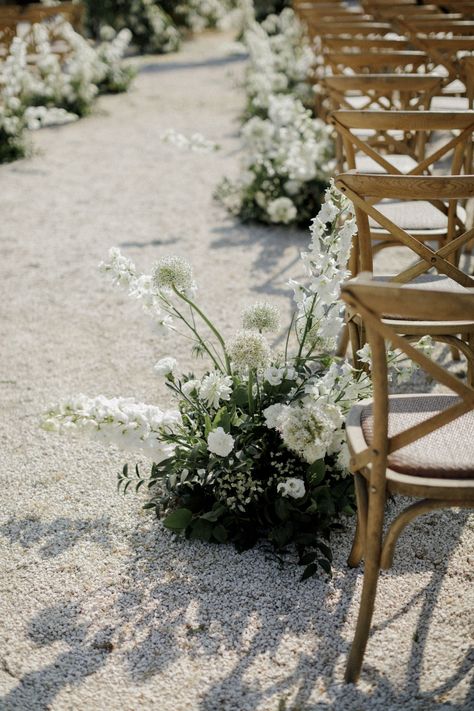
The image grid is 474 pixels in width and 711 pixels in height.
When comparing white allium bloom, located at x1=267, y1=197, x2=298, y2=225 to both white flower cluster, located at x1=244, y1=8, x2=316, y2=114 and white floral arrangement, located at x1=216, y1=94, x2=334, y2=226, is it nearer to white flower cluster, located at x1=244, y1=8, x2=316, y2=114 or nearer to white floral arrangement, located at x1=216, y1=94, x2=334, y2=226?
white floral arrangement, located at x1=216, y1=94, x2=334, y2=226

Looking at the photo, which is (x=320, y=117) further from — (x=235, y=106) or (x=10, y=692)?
(x=10, y=692)

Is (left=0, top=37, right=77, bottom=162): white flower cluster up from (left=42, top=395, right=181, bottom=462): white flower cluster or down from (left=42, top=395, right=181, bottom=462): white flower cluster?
up

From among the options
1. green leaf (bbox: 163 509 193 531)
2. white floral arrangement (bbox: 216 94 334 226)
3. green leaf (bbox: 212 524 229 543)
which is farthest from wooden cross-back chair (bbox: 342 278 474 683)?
white floral arrangement (bbox: 216 94 334 226)

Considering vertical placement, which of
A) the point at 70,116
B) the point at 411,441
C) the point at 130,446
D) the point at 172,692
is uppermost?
the point at 70,116

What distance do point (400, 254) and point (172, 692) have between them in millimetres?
3567

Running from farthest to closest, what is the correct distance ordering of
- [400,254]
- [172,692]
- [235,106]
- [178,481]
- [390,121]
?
[235,106], [400,254], [390,121], [178,481], [172,692]

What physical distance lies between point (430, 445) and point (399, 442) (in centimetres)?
16

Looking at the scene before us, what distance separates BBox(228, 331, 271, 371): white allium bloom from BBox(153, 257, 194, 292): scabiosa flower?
263mm

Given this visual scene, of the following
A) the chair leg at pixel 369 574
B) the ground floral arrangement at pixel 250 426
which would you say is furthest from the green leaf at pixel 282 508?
the chair leg at pixel 369 574

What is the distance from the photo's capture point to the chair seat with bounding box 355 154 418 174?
416 centimetres

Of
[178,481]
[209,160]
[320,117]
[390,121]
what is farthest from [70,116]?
[178,481]

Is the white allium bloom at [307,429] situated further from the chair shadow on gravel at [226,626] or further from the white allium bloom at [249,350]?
the chair shadow on gravel at [226,626]

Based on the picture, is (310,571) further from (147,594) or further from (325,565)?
(147,594)

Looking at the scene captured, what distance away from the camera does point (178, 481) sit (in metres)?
2.64
